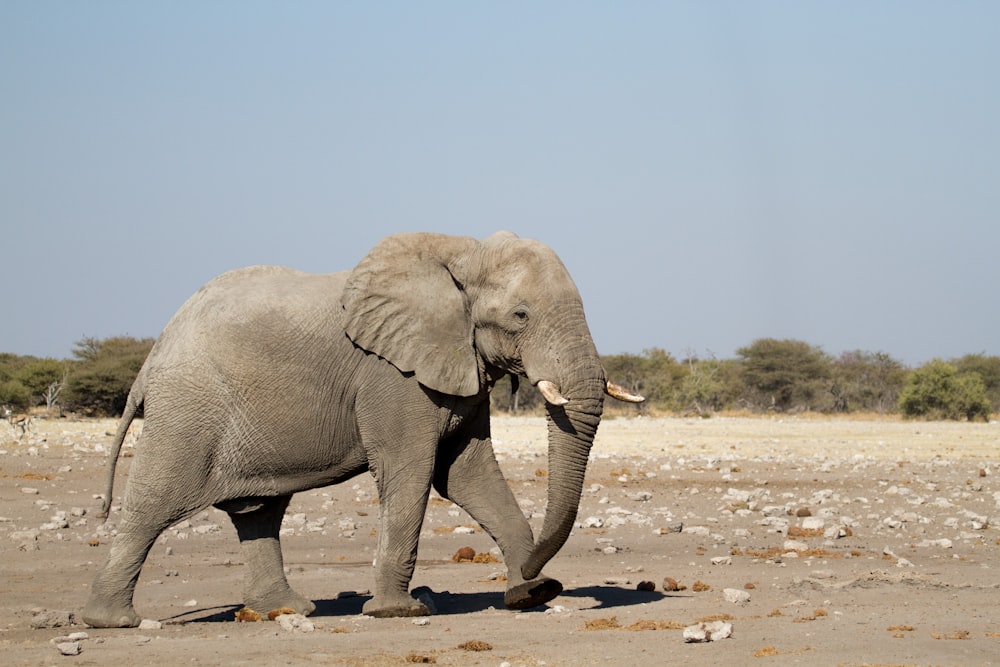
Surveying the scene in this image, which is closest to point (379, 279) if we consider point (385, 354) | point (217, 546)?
point (385, 354)

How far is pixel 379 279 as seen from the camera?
992 cm

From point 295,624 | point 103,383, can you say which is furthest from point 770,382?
point 295,624

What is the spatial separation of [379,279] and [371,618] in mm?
2482

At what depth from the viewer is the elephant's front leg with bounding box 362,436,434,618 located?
9.57m

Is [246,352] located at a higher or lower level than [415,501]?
higher

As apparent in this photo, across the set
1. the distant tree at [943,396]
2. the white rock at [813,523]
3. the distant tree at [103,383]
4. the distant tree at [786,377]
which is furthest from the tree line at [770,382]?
the white rock at [813,523]

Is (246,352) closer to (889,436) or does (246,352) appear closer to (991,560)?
(991,560)

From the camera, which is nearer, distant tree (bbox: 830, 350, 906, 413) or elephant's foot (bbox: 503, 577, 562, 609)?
elephant's foot (bbox: 503, 577, 562, 609)

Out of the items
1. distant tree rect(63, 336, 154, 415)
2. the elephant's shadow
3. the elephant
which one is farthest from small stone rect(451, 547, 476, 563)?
distant tree rect(63, 336, 154, 415)

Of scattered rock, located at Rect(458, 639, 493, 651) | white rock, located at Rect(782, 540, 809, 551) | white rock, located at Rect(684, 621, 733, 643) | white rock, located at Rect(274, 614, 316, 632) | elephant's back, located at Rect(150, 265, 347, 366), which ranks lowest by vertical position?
white rock, located at Rect(274, 614, 316, 632)

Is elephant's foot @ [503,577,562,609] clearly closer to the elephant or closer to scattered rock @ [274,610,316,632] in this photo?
the elephant

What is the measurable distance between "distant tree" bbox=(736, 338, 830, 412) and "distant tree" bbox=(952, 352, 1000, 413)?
7600 mm

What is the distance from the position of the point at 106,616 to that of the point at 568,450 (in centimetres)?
350

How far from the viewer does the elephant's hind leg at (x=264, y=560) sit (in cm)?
1029
